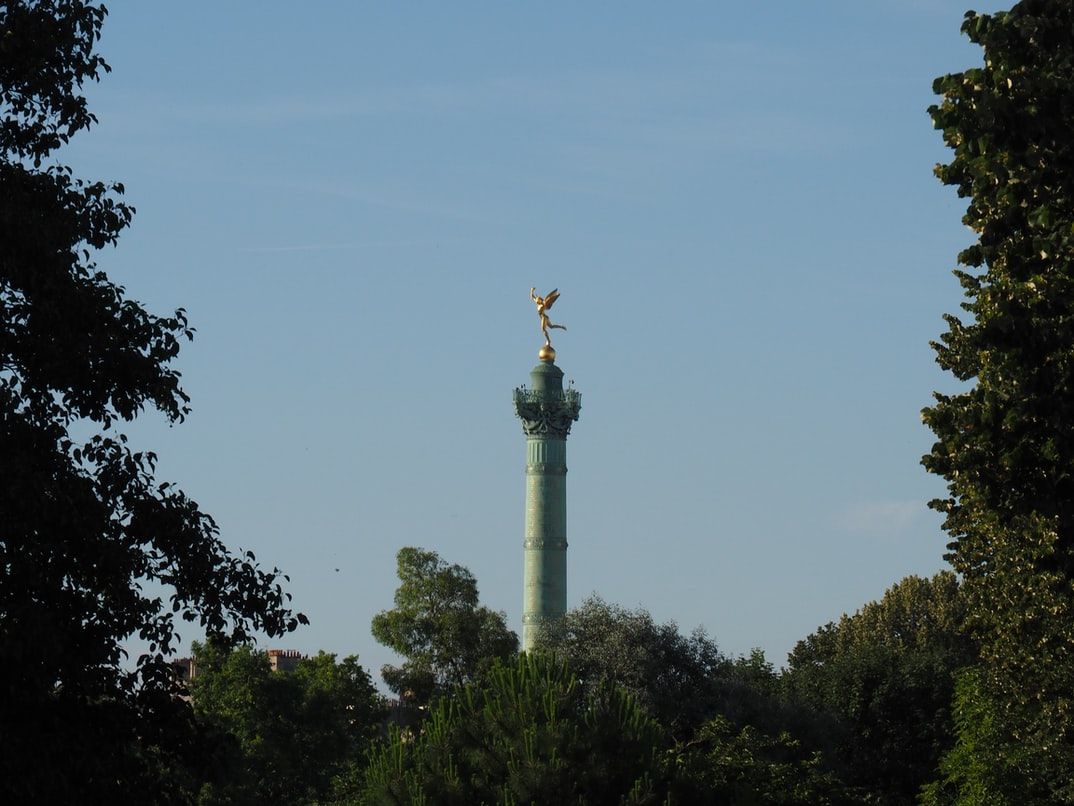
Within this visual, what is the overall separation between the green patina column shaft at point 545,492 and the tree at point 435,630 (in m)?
10.3

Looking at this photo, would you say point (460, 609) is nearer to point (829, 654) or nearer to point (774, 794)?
point (829, 654)

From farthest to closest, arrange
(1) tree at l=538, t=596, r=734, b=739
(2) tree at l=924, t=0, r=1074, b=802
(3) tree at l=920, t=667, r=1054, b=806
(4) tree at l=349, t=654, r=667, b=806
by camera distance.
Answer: (1) tree at l=538, t=596, r=734, b=739 < (3) tree at l=920, t=667, r=1054, b=806 < (4) tree at l=349, t=654, r=667, b=806 < (2) tree at l=924, t=0, r=1074, b=802

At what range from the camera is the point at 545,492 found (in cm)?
9644

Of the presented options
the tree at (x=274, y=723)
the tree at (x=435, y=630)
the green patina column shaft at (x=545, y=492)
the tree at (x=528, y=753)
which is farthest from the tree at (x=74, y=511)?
the green patina column shaft at (x=545, y=492)

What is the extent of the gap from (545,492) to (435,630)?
1834cm

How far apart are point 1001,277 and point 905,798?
5072 cm

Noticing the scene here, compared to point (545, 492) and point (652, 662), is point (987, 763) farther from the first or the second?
point (545, 492)

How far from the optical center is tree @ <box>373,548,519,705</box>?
258 ft

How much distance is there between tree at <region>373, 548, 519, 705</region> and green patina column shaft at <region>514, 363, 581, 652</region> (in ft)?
33.7

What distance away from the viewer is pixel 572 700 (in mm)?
40031

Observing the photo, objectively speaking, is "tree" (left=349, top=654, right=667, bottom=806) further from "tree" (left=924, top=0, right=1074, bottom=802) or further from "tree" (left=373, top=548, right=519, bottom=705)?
"tree" (left=373, top=548, right=519, bottom=705)

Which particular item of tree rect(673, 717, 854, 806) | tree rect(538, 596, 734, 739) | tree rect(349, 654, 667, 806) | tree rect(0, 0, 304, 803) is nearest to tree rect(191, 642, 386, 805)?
tree rect(538, 596, 734, 739)

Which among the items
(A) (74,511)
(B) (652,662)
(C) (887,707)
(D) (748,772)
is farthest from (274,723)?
(A) (74,511)

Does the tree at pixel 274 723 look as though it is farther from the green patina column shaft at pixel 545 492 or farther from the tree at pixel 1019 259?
the tree at pixel 1019 259
